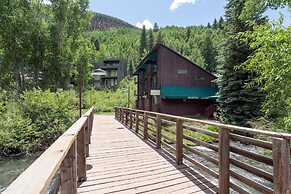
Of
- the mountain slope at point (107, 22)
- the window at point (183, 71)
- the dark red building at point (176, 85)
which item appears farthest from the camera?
the mountain slope at point (107, 22)

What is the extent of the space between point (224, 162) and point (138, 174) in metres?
1.52

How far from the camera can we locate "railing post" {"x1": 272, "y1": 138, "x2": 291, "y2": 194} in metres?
1.89

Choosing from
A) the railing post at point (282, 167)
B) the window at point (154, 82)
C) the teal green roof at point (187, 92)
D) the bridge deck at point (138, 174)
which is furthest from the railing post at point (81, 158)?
the window at point (154, 82)

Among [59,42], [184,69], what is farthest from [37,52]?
[184,69]

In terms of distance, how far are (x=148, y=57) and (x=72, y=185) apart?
1758 centimetres

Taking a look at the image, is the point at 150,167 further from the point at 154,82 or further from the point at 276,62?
the point at 154,82

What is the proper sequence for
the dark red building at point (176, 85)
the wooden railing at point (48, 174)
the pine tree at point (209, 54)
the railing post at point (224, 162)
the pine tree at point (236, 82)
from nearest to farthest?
the wooden railing at point (48, 174), the railing post at point (224, 162), the pine tree at point (236, 82), the dark red building at point (176, 85), the pine tree at point (209, 54)

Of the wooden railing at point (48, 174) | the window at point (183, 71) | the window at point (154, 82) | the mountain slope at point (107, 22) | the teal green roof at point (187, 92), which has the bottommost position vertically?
the wooden railing at point (48, 174)

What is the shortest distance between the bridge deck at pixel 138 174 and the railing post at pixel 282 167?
107 centimetres

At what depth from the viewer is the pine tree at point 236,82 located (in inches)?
488

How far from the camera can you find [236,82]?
12773 mm

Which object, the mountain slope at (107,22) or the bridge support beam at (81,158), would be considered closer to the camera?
the bridge support beam at (81,158)

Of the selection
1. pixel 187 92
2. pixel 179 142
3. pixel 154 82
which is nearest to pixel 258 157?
pixel 179 142

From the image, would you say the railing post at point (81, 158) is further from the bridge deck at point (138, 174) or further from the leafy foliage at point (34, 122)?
the leafy foliage at point (34, 122)
